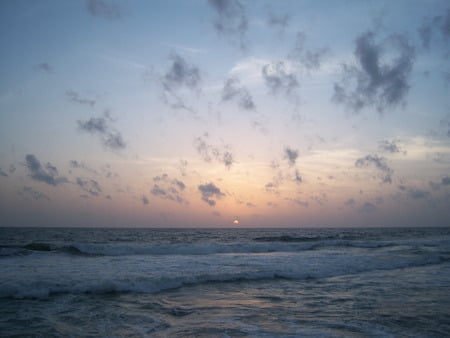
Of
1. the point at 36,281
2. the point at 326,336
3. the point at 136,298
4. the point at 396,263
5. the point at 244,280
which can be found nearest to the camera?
the point at 326,336

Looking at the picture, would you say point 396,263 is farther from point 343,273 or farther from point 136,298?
point 136,298

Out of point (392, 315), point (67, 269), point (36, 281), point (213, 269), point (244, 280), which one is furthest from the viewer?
point (213, 269)

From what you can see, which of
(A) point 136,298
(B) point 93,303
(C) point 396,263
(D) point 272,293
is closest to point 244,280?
(D) point 272,293

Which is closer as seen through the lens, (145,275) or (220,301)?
(220,301)

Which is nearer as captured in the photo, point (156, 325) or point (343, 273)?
point (156, 325)

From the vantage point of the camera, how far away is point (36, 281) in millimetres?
13711

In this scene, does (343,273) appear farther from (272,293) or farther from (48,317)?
(48,317)

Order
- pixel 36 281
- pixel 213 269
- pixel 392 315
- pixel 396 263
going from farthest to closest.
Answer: pixel 396 263
pixel 213 269
pixel 36 281
pixel 392 315

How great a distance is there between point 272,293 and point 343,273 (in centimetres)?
697

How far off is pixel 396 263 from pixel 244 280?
11.9 metres

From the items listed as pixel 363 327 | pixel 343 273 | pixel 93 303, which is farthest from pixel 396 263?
pixel 93 303

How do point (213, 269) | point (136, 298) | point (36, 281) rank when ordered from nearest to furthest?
point (136, 298), point (36, 281), point (213, 269)

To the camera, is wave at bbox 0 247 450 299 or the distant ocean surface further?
wave at bbox 0 247 450 299

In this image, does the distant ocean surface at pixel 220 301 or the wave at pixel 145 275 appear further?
the wave at pixel 145 275
